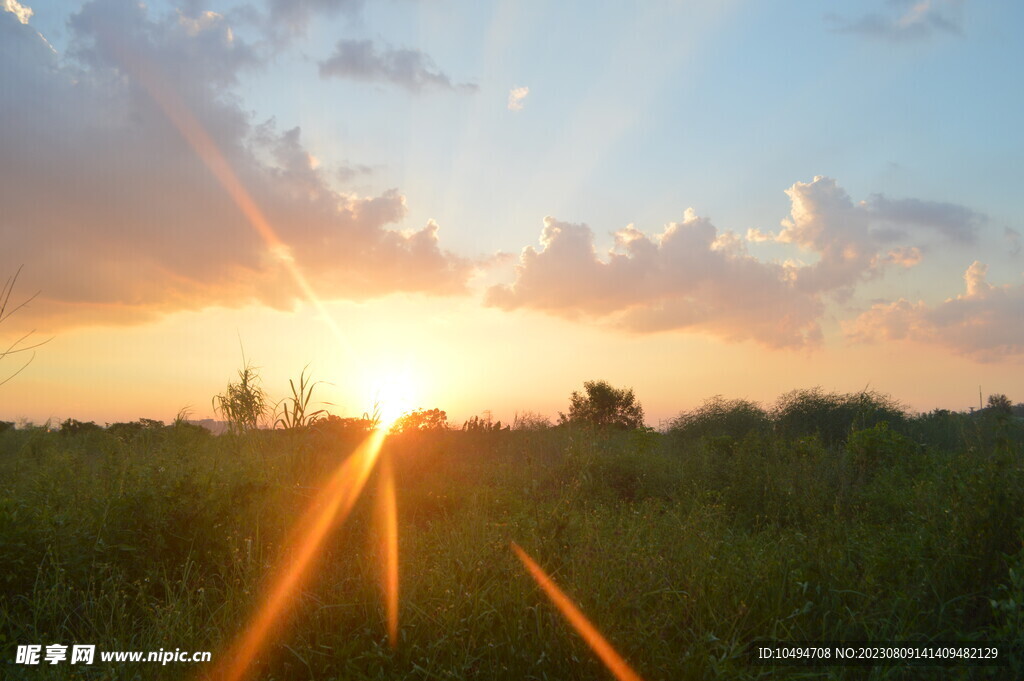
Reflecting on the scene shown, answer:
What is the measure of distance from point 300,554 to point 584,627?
2.48 meters

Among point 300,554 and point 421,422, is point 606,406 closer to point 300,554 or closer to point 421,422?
point 421,422

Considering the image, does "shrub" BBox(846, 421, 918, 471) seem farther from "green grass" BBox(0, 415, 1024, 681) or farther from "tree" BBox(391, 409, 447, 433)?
"tree" BBox(391, 409, 447, 433)

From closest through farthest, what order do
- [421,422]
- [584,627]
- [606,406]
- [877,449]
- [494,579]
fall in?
[584,627], [494,579], [877,449], [421,422], [606,406]

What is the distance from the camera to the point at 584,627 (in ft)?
11.8

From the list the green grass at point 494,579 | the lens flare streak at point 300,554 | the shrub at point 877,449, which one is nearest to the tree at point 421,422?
the lens flare streak at point 300,554

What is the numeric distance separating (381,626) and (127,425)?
499 inches

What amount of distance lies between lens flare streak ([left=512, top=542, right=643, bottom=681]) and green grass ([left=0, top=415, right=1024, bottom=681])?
0.06m

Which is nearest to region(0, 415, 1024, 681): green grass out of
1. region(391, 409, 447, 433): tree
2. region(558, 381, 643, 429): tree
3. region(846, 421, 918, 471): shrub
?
region(846, 421, 918, 471): shrub

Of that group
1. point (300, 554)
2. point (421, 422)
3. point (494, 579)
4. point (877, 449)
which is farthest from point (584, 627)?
point (421, 422)

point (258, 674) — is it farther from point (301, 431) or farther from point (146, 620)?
point (301, 431)

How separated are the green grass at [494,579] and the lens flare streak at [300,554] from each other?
0.09 meters

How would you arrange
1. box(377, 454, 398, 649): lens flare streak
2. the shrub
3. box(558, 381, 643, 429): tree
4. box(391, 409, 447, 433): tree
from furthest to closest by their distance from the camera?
1. box(558, 381, 643, 429): tree
2. box(391, 409, 447, 433): tree
3. the shrub
4. box(377, 454, 398, 649): lens flare streak

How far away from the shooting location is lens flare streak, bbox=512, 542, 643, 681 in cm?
335

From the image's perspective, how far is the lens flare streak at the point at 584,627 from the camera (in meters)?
3.35
